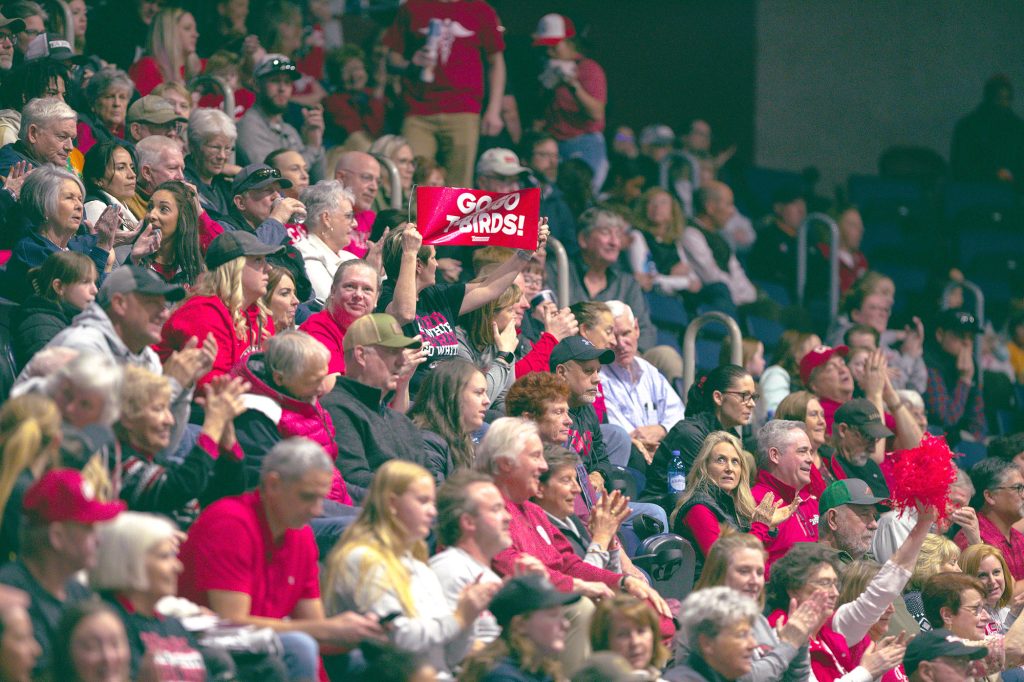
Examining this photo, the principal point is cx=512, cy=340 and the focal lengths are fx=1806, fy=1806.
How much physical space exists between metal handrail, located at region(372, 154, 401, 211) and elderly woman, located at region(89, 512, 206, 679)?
5.58 metres

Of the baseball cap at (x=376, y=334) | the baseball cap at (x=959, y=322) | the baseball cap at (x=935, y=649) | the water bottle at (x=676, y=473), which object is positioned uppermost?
the baseball cap at (x=376, y=334)

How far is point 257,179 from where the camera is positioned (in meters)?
8.87

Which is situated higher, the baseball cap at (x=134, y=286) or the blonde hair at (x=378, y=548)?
the baseball cap at (x=134, y=286)

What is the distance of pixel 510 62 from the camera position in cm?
1356

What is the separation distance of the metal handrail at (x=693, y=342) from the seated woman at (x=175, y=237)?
3.09 m

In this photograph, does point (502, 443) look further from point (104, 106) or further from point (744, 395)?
point (104, 106)

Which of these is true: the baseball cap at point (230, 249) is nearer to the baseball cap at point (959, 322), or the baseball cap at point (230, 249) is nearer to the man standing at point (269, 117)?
the man standing at point (269, 117)

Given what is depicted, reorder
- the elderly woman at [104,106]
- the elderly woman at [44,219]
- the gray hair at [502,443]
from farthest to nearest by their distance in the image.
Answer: the elderly woman at [104,106]
the elderly woman at [44,219]
the gray hair at [502,443]

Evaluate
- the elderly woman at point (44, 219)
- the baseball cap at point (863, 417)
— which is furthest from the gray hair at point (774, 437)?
the elderly woman at point (44, 219)

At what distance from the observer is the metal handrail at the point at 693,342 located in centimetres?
993

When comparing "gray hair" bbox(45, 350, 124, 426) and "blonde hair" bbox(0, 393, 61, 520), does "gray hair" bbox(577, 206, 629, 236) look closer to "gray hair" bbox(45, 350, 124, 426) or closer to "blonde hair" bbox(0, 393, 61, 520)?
"gray hair" bbox(45, 350, 124, 426)

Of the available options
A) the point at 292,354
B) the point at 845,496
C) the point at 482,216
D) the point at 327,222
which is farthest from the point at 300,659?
the point at 327,222

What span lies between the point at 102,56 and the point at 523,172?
3290 mm

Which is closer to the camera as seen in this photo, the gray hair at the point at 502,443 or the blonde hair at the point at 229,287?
the gray hair at the point at 502,443
